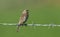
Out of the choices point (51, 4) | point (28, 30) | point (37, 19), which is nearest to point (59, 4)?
point (51, 4)

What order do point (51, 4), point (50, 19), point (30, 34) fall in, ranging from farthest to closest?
point (51, 4), point (50, 19), point (30, 34)

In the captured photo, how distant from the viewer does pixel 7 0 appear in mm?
19797

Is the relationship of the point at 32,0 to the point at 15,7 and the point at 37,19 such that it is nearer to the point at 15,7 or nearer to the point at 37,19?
the point at 15,7

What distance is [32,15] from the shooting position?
54.4 feet

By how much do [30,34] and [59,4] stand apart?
5258 mm

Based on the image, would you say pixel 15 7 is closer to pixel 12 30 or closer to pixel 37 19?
pixel 37 19

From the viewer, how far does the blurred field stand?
14.0 meters

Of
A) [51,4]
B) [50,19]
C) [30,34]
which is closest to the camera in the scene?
[30,34]

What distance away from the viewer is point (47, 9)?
712 inches

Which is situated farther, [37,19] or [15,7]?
[15,7]

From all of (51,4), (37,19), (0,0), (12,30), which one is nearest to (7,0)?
(0,0)

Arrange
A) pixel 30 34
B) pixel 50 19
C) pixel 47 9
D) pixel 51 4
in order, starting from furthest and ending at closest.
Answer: pixel 51 4 → pixel 47 9 → pixel 50 19 → pixel 30 34

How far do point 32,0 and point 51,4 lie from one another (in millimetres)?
746

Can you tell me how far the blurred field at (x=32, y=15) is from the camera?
551 inches
